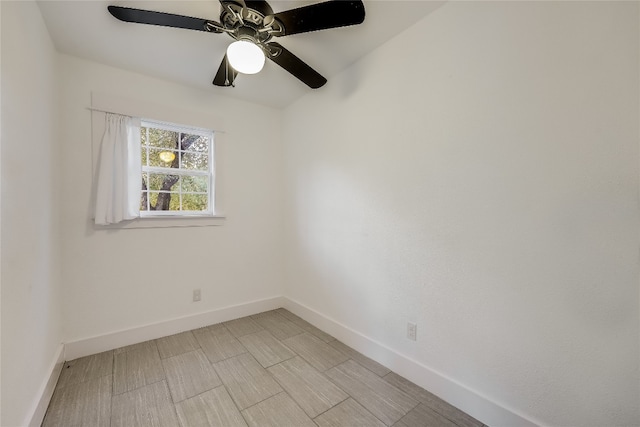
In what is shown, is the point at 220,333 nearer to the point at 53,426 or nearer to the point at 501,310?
the point at 53,426

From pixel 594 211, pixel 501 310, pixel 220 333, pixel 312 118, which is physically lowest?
pixel 220 333

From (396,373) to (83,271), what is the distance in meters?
2.59

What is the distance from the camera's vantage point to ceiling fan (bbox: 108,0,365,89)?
125 cm

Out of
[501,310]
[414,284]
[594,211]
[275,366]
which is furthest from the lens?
[275,366]

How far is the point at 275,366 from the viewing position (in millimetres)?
1941

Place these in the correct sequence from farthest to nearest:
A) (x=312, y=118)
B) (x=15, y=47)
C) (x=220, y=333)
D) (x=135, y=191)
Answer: (x=312, y=118), (x=220, y=333), (x=135, y=191), (x=15, y=47)

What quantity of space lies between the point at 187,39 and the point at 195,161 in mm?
1148

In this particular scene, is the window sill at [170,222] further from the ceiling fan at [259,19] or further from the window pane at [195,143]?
the ceiling fan at [259,19]

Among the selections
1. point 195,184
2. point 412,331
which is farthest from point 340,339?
point 195,184

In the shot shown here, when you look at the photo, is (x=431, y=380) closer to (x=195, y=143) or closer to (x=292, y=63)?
(x=292, y=63)

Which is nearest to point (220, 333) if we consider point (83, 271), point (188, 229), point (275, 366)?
point (275, 366)

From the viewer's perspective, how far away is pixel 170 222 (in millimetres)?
2449

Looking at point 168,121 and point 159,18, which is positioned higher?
point 159,18

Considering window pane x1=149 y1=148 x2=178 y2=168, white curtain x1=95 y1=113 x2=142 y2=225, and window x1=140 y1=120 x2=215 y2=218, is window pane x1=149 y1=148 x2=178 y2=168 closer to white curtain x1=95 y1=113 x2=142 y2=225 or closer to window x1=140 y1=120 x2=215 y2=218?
window x1=140 y1=120 x2=215 y2=218
